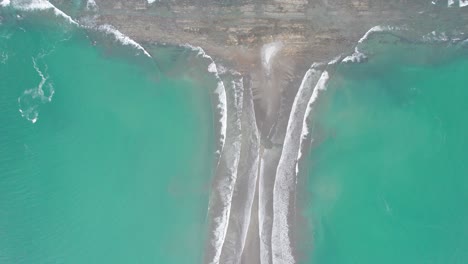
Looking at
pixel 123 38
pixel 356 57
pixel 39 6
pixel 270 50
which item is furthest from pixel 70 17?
pixel 356 57

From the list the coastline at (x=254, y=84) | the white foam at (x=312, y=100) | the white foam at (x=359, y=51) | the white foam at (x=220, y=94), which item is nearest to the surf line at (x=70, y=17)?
the coastline at (x=254, y=84)

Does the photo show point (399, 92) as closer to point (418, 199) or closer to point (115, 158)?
point (418, 199)

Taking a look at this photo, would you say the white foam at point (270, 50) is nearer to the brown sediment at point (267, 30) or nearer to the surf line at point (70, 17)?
the brown sediment at point (267, 30)

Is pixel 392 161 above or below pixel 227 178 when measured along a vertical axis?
above

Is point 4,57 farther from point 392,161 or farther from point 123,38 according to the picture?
point 392,161

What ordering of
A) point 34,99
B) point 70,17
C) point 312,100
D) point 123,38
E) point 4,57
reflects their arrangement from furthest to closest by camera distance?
point 70,17 < point 4,57 < point 123,38 < point 34,99 < point 312,100

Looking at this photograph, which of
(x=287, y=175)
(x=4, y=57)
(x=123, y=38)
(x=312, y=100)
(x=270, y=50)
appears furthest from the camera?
(x=4, y=57)
